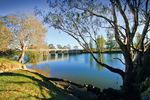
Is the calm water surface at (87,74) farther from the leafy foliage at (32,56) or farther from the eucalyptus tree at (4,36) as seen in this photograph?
the eucalyptus tree at (4,36)

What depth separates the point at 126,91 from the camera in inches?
192

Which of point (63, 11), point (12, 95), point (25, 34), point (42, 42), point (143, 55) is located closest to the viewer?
point (12, 95)

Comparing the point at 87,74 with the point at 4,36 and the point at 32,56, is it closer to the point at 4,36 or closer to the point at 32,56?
the point at 32,56

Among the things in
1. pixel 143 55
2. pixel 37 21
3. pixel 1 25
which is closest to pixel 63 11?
pixel 143 55

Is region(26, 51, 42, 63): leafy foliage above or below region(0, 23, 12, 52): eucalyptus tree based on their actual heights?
below

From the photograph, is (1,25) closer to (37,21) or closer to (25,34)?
(25,34)

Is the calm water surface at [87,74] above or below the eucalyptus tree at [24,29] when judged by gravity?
below

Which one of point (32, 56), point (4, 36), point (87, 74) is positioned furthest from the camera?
point (32, 56)

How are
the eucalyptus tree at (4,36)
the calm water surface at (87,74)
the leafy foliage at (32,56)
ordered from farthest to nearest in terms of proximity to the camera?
the leafy foliage at (32,56), the eucalyptus tree at (4,36), the calm water surface at (87,74)

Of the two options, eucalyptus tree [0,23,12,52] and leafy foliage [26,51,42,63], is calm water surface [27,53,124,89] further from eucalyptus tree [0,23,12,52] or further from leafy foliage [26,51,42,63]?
eucalyptus tree [0,23,12,52]

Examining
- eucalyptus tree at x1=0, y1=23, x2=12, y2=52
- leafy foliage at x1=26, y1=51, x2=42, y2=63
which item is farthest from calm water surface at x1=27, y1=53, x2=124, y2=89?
eucalyptus tree at x1=0, y1=23, x2=12, y2=52

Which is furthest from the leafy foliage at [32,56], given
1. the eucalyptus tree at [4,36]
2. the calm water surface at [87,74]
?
the eucalyptus tree at [4,36]

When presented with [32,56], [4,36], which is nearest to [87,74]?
[32,56]

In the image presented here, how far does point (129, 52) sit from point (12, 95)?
5877 millimetres
